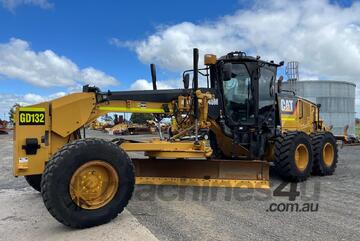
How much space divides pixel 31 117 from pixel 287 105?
6.48 meters

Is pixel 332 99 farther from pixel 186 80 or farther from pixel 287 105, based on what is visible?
pixel 186 80

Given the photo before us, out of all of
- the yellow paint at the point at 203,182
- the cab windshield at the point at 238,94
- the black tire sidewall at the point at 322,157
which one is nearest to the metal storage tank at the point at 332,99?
the black tire sidewall at the point at 322,157

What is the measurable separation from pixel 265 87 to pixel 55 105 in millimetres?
5015

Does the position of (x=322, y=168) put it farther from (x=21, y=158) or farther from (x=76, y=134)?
(x=21, y=158)

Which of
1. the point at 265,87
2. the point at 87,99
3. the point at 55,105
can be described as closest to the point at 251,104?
the point at 265,87

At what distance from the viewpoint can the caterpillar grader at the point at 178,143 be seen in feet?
19.2

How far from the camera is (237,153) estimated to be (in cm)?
979

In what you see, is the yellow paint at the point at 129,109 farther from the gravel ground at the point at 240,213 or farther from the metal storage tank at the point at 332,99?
the metal storage tank at the point at 332,99

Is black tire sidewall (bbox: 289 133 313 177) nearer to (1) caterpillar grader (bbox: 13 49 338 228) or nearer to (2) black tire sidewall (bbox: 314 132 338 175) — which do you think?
(1) caterpillar grader (bbox: 13 49 338 228)

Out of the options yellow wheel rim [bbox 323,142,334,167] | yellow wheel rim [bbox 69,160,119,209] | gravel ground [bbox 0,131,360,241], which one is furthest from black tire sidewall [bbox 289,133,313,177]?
yellow wheel rim [bbox 69,160,119,209]

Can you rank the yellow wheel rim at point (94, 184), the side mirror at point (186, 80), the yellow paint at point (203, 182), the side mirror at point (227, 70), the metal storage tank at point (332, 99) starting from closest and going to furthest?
1. the yellow wheel rim at point (94, 184)
2. the yellow paint at point (203, 182)
3. the side mirror at point (186, 80)
4. the side mirror at point (227, 70)
5. the metal storage tank at point (332, 99)

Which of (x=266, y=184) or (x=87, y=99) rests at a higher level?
(x=87, y=99)

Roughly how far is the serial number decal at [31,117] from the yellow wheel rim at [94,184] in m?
1.20

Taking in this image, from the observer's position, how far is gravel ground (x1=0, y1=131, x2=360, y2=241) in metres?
5.56
